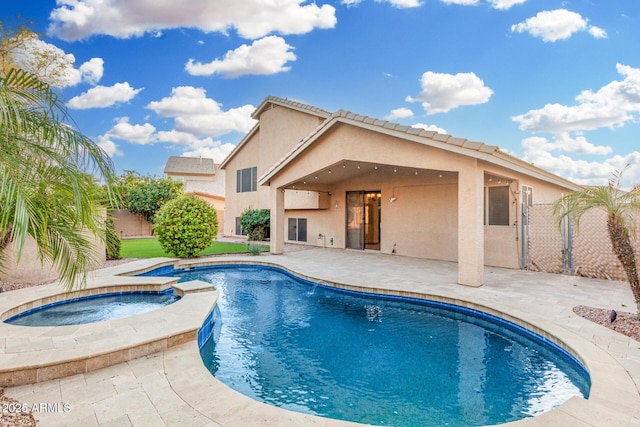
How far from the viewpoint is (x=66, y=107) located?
3840 millimetres

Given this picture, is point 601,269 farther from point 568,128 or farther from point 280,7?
point 568,128

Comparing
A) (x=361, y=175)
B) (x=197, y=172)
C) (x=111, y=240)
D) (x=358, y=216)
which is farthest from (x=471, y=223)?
(x=197, y=172)

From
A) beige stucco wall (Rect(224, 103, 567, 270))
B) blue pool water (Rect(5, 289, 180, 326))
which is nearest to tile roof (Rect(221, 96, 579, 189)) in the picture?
beige stucco wall (Rect(224, 103, 567, 270))

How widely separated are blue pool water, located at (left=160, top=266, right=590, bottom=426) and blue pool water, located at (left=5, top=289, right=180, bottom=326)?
202 cm

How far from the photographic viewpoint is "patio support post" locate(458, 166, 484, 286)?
30.7ft

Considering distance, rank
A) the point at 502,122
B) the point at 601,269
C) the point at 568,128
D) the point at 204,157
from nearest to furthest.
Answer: the point at 601,269 → the point at 502,122 → the point at 568,128 → the point at 204,157

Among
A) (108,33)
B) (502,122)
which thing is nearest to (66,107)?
(108,33)

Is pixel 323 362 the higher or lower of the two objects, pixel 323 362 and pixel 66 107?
the lower

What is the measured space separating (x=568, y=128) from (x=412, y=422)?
93.9 feet

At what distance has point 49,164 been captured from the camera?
3777 millimetres

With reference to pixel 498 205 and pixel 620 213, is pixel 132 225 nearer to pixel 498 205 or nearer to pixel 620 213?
pixel 498 205

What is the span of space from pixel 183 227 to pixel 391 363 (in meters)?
11.4

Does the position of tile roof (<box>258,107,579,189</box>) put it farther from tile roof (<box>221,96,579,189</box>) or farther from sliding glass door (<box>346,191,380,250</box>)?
sliding glass door (<box>346,191,380,250</box>)

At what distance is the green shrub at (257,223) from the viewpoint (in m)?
21.3
